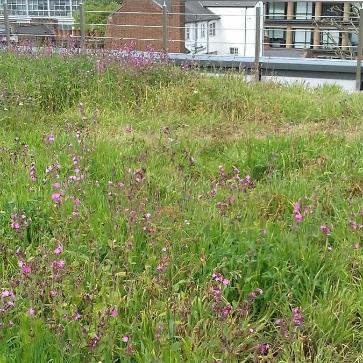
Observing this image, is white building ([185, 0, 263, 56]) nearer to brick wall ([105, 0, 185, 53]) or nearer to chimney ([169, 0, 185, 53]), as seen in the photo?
chimney ([169, 0, 185, 53])

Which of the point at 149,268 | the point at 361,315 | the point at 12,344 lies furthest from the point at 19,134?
the point at 361,315

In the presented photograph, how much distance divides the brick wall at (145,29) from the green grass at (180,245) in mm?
4121

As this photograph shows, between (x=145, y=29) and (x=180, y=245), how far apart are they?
16.7 meters

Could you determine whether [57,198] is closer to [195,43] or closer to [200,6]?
[195,43]

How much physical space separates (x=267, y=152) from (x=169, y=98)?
2.04m

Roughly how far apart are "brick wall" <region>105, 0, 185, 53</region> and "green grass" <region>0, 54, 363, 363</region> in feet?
13.5

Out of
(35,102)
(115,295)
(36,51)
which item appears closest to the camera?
(115,295)

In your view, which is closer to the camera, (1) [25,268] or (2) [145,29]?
(1) [25,268]

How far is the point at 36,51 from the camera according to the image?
754 cm

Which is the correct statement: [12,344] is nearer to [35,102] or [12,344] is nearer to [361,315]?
[361,315]

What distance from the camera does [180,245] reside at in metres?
2.57

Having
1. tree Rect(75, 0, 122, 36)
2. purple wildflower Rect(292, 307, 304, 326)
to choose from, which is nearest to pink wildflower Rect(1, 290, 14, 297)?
purple wildflower Rect(292, 307, 304, 326)

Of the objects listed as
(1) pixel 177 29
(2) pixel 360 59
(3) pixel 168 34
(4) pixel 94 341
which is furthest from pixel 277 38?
(4) pixel 94 341

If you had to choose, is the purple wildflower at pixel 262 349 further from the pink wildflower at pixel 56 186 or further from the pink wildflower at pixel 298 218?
the pink wildflower at pixel 56 186
